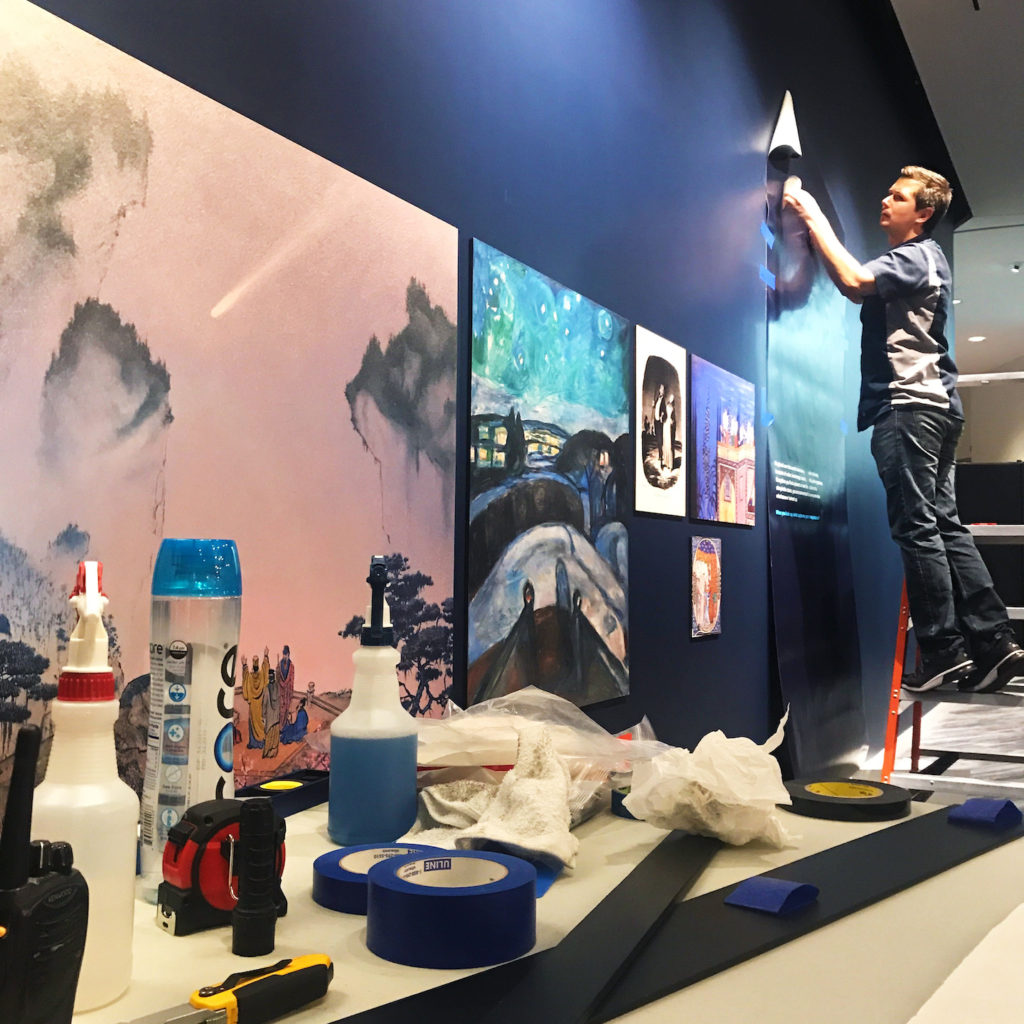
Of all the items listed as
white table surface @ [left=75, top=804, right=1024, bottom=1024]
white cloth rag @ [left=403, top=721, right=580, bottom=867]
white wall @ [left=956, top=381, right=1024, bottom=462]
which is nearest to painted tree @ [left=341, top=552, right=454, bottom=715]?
white cloth rag @ [left=403, top=721, right=580, bottom=867]

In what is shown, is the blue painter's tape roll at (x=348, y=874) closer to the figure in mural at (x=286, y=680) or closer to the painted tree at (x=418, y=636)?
the figure in mural at (x=286, y=680)

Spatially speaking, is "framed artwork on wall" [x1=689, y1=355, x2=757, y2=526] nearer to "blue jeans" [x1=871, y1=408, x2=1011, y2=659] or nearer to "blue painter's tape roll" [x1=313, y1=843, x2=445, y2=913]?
"blue jeans" [x1=871, y1=408, x2=1011, y2=659]

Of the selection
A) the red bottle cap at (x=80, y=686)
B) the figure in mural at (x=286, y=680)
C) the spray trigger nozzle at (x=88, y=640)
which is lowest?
the figure in mural at (x=286, y=680)

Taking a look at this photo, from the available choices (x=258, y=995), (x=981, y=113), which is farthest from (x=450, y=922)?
(x=981, y=113)

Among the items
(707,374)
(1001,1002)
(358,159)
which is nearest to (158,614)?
(1001,1002)

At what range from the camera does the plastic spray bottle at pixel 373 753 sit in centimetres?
85

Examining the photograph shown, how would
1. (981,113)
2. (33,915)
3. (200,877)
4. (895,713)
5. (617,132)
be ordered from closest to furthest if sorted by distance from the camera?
1. (33,915)
2. (200,877)
3. (617,132)
4. (895,713)
5. (981,113)

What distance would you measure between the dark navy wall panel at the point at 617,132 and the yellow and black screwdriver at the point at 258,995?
0.85 m

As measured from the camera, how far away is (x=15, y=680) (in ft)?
2.79

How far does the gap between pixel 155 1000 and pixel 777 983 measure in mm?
355

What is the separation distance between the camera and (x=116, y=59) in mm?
961

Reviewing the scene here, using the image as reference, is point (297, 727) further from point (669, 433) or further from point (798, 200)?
point (798, 200)

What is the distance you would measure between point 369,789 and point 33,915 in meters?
0.43

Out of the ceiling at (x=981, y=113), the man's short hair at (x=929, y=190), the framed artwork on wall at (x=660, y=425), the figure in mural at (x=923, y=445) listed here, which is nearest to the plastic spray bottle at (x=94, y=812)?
the framed artwork on wall at (x=660, y=425)
